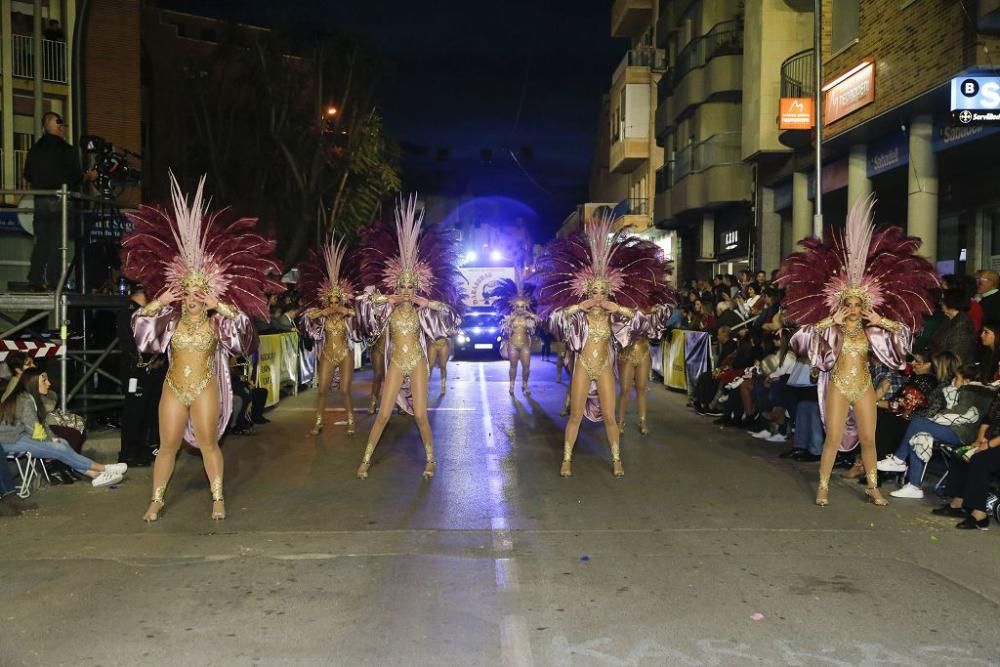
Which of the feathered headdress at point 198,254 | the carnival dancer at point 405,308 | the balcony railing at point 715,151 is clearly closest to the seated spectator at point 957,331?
the carnival dancer at point 405,308

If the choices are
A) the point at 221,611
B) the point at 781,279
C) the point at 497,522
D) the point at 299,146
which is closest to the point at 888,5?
the point at 781,279

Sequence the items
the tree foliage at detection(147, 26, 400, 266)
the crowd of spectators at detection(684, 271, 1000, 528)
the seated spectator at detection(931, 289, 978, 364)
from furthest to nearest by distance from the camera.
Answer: the tree foliage at detection(147, 26, 400, 266) → the seated spectator at detection(931, 289, 978, 364) → the crowd of spectators at detection(684, 271, 1000, 528)

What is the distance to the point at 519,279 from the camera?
19469mm

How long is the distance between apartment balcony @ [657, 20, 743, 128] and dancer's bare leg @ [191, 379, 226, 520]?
24470 millimetres

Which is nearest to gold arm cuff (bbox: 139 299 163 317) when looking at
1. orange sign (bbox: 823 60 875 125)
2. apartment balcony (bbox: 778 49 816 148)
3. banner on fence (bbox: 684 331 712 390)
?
banner on fence (bbox: 684 331 712 390)

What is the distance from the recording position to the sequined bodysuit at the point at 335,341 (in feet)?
42.5

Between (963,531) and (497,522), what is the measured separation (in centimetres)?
366

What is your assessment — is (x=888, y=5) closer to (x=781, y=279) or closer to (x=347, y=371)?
(x=781, y=279)

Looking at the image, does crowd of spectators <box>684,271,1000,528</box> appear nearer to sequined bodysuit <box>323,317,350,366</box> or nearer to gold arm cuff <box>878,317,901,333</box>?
gold arm cuff <box>878,317,901,333</box>

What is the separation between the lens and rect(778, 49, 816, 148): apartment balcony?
22.5 metres

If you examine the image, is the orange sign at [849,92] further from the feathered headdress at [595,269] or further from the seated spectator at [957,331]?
the feathered headdress at [595,269]

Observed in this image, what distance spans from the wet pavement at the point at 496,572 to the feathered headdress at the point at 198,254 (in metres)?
1.91

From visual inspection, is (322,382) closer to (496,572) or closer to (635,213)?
(496,572)

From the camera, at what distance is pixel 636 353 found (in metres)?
13.6
